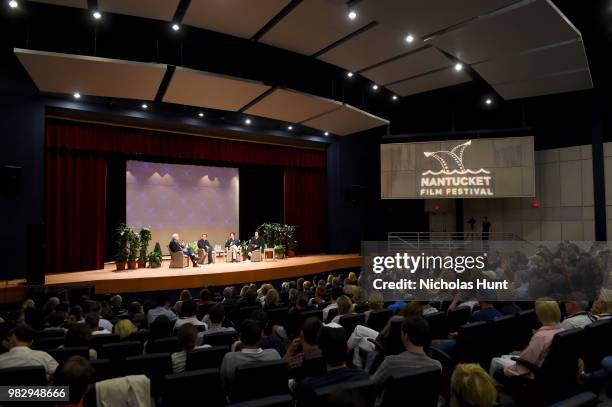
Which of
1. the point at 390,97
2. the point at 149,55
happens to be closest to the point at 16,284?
the point at 149,55

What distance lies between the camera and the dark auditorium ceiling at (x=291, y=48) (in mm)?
6613

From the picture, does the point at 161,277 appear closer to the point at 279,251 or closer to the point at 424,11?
the point at 279,251

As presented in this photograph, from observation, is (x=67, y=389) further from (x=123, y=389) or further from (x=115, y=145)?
(x=115, y=145)

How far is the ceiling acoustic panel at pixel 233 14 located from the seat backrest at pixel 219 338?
5233mm

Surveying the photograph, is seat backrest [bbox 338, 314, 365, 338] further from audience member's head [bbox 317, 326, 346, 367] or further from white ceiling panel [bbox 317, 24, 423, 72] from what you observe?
white ceiling panel [bbox 317, 24, 423, 72]

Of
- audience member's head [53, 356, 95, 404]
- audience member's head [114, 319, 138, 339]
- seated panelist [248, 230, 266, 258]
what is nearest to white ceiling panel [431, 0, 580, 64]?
audience member's head [114, 319, 138, 339]

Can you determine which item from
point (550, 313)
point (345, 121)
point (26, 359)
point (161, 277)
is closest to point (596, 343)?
point (550, 313)

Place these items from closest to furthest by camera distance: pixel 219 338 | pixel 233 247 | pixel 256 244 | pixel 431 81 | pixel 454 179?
pixel 219 338 < pixel 431 81 < pixel 233 247 < pixel 256 244 < pixel 454 179

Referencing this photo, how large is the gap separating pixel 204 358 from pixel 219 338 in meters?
0.71

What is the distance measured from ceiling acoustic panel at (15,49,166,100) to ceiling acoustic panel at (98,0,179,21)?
808mm

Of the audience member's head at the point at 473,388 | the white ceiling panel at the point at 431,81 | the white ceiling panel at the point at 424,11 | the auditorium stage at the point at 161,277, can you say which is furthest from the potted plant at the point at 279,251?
the audience member's head at the point at 473,388

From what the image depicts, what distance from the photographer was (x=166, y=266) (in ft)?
35.5

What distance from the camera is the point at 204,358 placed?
9.66ft

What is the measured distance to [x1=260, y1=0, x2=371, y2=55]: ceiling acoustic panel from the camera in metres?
6.77
